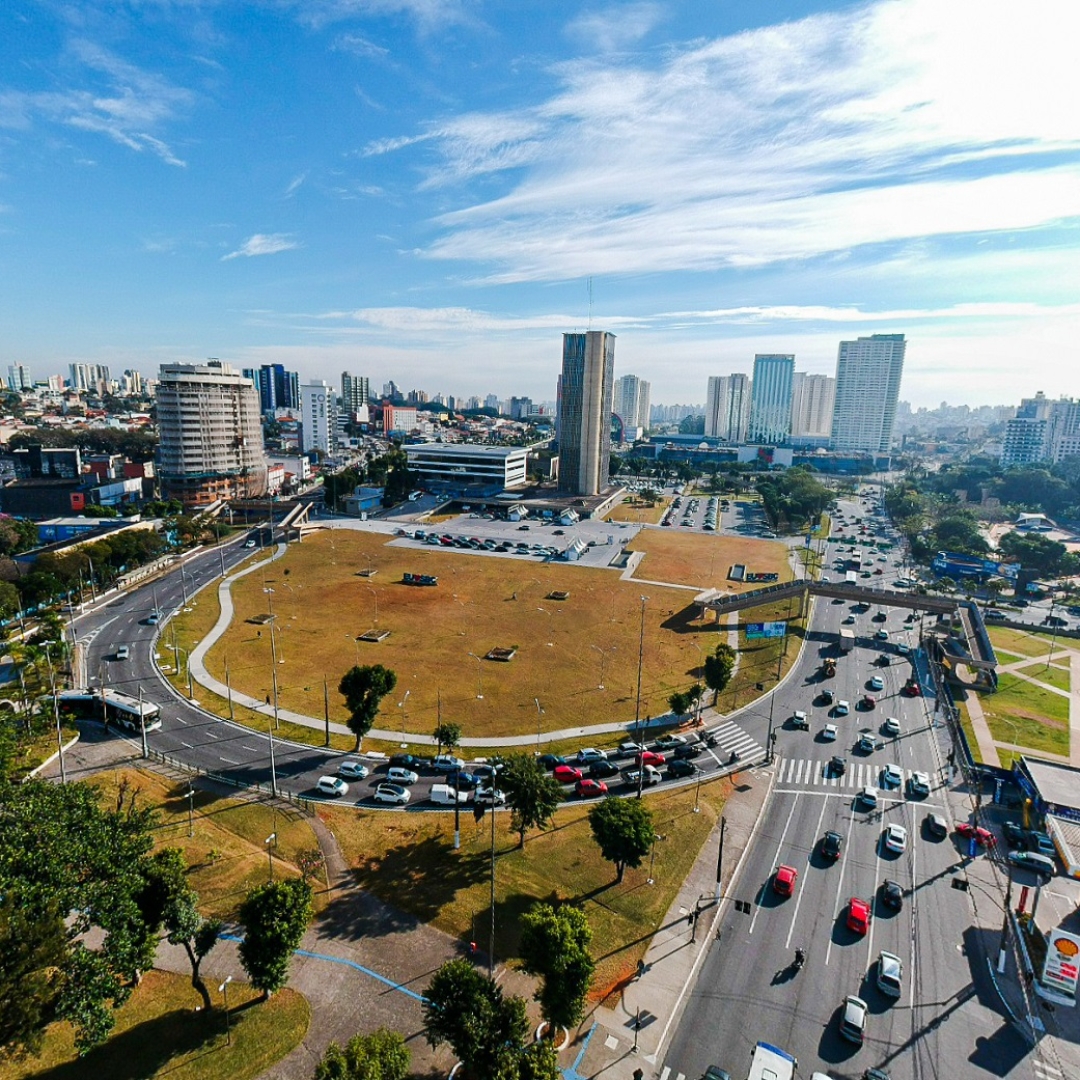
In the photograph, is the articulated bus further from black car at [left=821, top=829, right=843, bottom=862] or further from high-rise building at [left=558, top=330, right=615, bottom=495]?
high-rise building at [left=558, top=330, right=615, bottom=495]

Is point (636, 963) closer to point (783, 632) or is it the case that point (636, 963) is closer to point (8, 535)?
point (783, 632)

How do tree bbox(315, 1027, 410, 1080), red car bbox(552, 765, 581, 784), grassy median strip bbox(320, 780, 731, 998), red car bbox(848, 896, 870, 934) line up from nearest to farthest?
tree bbox(315, 1027, 410, 1080)
grassy median strip bbox(320, 780, 731, 998)
red car bbox(848, 896, 870, 934)
red car bbox(552, 765, 581, 784)

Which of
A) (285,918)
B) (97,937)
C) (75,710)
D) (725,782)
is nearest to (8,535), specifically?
(75,710)

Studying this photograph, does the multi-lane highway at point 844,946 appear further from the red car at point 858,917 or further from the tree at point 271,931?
the tree at point 271,931

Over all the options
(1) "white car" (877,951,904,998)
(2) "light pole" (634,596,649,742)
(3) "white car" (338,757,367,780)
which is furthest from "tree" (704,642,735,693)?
(3) "white car" (338,757,367,780)

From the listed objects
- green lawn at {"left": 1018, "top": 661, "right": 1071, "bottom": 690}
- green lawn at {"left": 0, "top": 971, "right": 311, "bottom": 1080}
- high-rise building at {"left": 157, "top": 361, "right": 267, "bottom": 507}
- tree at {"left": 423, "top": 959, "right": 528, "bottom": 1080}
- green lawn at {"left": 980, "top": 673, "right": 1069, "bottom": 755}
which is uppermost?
high-rise building at {"left": 157, "top": 361, "right": 267, "bottom": 507}

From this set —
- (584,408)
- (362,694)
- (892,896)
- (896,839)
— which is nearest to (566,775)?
(362,694)

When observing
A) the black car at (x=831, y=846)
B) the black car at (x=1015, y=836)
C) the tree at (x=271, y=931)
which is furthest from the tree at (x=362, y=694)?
the black car at (x=1015, y=836)
